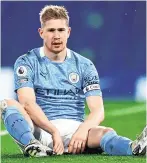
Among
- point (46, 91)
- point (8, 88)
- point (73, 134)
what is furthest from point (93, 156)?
point (8, 88)

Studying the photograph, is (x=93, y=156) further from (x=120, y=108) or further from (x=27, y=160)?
(x=120, y=108)

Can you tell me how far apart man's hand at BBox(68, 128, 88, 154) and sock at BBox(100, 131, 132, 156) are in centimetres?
14

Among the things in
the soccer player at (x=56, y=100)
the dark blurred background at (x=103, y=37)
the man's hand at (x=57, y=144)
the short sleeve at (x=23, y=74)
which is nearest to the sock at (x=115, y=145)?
the soccer player at (x=56, y=100)

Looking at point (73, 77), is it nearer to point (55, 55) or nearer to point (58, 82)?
point (58, 82)

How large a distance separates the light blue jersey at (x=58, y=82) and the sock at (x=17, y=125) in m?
0.29

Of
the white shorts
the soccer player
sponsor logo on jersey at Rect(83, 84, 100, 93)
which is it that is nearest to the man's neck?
the soccer player

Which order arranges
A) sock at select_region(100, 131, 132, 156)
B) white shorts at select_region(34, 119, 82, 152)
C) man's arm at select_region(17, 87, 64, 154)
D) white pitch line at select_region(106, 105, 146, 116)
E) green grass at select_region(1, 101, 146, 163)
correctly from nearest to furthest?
green grass at select_region(1, 101, 146, 163) < sock at select_region(100, 131, 132, 156) < man's arm at select_region(17, 87, 64, 154) < white shorts at select_region(34, 119, 82, 152) < white pitch line at select_region(106, 105, 146, 116)

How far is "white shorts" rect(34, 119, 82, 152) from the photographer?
563 centimetres

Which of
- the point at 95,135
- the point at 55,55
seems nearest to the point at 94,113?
the point at 95,135

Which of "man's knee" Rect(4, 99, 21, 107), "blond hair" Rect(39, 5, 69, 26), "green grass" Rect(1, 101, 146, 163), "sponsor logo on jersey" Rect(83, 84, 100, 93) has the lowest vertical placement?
"green grass" Rect(1, 101, 146, 163)

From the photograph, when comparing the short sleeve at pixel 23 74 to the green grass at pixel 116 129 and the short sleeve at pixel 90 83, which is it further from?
the green grass at pixel 116 129

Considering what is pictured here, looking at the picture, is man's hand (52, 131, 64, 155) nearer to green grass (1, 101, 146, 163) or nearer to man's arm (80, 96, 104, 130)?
green grass (1, 101, 146, 163)

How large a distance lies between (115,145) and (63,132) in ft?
1.75

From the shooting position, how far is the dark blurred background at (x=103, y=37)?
9.24 meters
